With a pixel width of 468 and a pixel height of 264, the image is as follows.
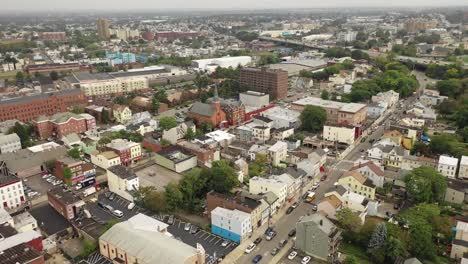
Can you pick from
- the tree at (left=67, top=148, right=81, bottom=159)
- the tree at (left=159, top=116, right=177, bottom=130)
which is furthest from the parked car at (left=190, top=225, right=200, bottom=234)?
the tree at (left=159, top=116, right=177, bottom=130)

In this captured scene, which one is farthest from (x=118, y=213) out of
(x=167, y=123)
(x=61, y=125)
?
(x=61, y=125)

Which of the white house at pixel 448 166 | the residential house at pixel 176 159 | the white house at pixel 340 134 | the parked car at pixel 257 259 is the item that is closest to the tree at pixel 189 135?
the residential house at pixel 176 159

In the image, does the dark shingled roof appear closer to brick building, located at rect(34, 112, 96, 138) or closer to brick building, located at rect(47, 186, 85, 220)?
brick building, located at rect(34, 112, 96, 138)

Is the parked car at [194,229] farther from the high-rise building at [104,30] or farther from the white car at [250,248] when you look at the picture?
the high-rise building at [104,30]

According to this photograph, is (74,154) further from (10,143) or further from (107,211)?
(107,211)

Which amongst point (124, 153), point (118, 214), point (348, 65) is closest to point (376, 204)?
point (118, 214)

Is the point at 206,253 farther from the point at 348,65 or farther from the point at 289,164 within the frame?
the point at 348,65
